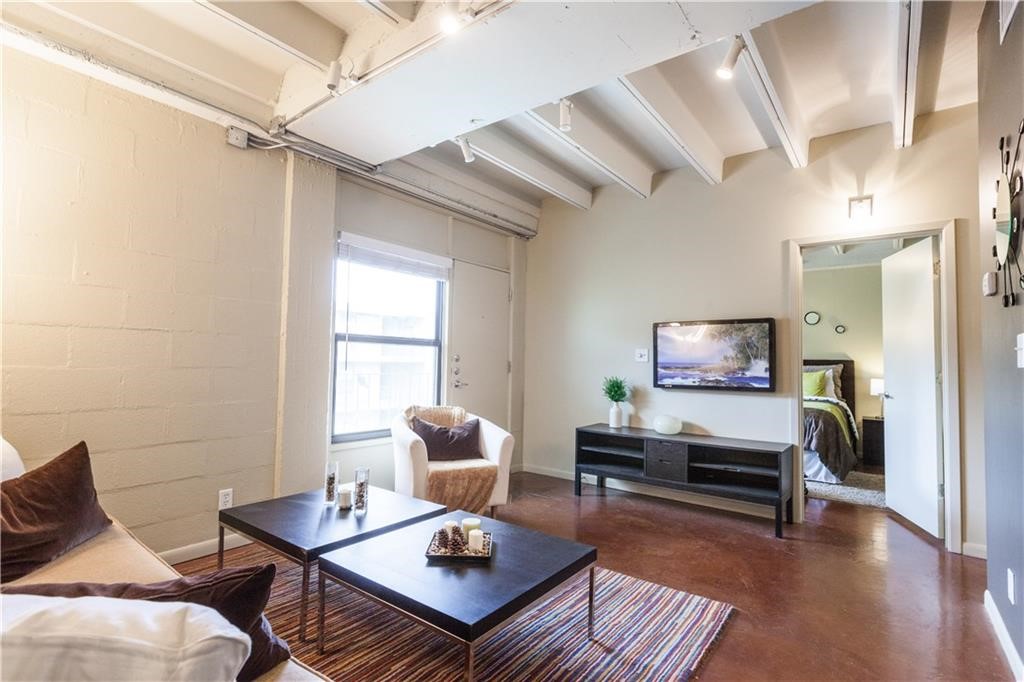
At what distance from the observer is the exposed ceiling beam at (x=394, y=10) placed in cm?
204

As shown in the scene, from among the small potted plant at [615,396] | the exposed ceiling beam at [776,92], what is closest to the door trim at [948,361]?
the exposed ceiling beam at [776,92]

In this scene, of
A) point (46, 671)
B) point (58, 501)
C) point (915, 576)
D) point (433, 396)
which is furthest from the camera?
point (433, 396)

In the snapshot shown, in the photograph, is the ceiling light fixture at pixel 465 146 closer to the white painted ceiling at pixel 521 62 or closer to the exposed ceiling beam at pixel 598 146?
the white painted ceiling at pixel 521 62

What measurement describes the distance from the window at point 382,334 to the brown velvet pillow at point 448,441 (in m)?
0.50

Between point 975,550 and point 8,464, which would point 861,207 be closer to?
point 975,550

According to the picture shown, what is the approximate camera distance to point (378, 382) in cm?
389

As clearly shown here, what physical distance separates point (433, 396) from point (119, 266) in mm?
2451

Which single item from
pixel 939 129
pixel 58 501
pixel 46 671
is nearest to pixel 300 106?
pixel 58 501

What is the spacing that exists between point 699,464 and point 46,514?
368 centimetres

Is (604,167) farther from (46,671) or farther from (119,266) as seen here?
(46,671)

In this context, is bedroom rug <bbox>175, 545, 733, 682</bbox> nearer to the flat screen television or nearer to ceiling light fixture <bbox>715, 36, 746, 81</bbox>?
the flat screen television

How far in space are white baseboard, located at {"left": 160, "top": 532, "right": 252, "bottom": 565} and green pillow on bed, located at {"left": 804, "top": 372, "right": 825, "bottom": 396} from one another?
20.7 ft

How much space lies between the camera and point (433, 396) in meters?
4.30

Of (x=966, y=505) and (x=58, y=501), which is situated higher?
(x=58, y=501)
